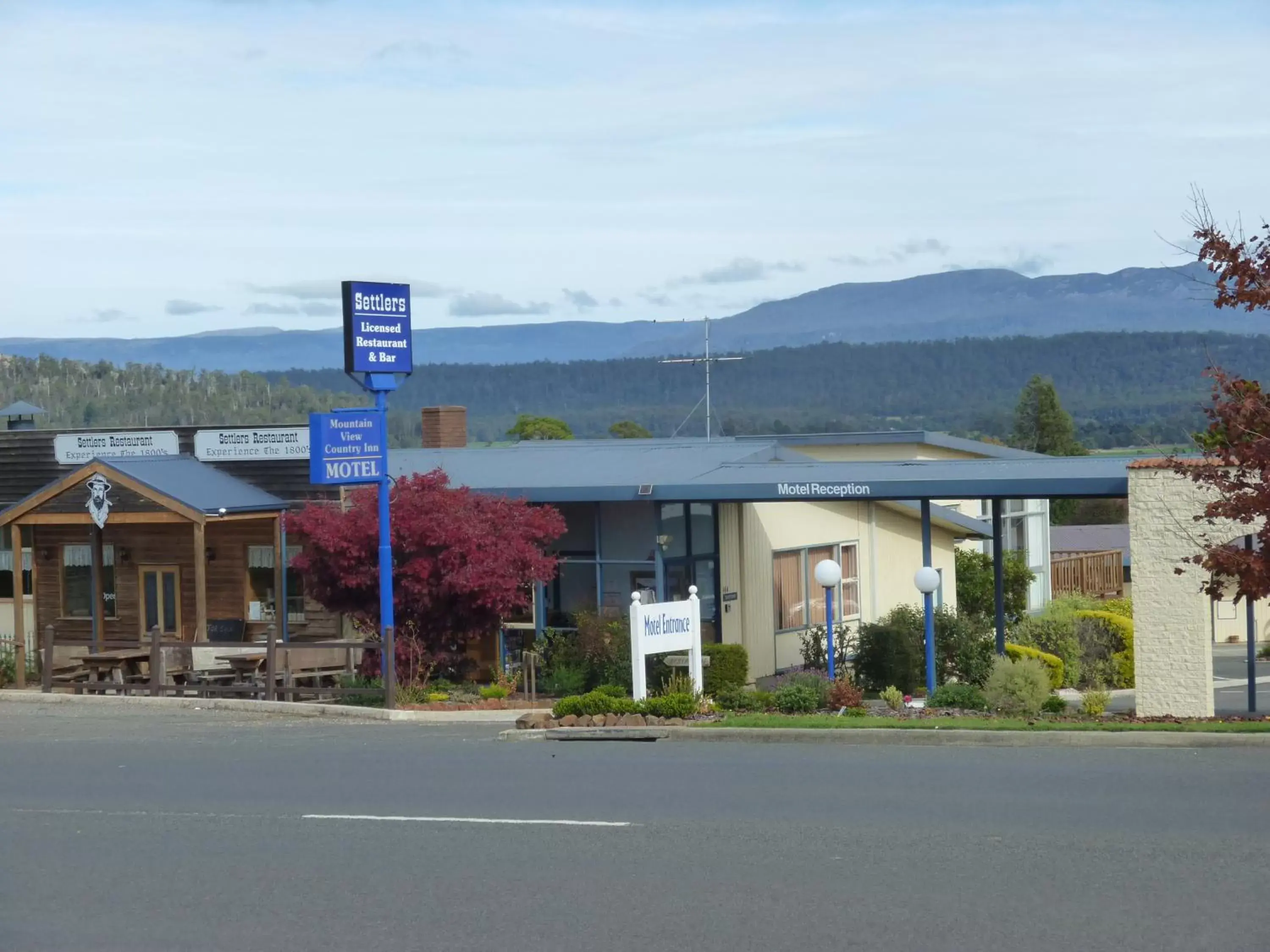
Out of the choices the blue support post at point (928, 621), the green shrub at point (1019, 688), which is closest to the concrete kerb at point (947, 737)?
the green shrub at point (1019, 688)

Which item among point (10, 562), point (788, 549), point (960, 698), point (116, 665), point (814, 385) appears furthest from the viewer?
point (814, 385)

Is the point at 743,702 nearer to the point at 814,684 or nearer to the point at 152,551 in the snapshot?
the point at 814,684

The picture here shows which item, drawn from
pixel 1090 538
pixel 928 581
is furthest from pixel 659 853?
pixel 1090 538

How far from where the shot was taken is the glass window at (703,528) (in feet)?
91.2

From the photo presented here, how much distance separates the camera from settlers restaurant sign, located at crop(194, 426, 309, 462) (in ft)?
98.1

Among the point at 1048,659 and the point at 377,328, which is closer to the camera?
the point at 377,328

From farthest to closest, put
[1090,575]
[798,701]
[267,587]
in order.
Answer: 1. [1090,575]
2. [267,587]
3. [798,701]

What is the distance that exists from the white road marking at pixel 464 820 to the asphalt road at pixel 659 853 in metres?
0.11

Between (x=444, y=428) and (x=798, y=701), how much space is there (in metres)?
18.3

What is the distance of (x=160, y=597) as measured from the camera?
3053cm

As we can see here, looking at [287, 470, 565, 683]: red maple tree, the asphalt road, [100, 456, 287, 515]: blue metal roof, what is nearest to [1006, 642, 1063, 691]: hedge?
[287, 470, 565, 683]: red maple tree

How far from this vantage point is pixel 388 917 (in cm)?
882

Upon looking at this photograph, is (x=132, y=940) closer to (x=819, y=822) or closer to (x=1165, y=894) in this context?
(x=819, y=822)

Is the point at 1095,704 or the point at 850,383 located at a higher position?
the point at 850,383
